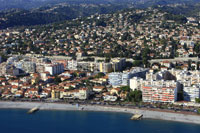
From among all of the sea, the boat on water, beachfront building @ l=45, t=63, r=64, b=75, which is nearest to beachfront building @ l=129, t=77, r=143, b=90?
the sea

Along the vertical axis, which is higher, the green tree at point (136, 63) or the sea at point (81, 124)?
the green tree at point (136, 63)

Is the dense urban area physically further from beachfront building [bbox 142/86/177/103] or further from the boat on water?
the boat on water

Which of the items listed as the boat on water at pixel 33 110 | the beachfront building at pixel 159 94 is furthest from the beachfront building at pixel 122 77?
the boat on water at pixel 33 110

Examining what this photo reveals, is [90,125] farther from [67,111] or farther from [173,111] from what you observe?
[173,111]

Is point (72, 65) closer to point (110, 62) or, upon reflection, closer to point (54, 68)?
point (54, 68)

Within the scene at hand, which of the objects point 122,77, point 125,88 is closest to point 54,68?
point 122,77

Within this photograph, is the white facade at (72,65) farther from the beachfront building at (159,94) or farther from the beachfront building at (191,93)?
the beachfront building at (191,93)
